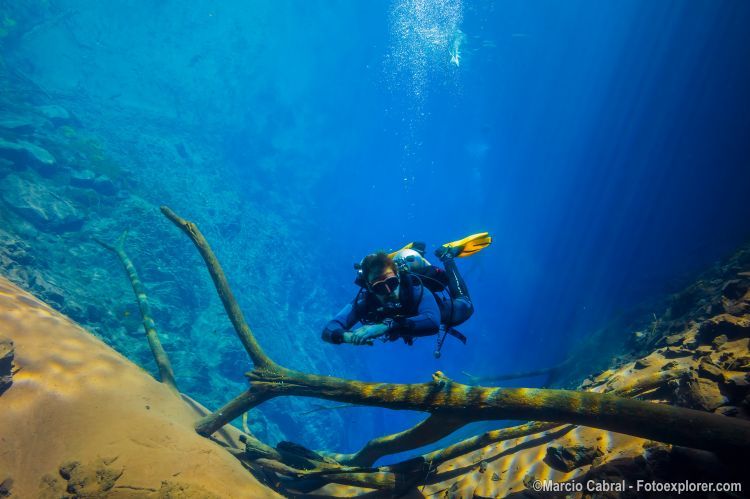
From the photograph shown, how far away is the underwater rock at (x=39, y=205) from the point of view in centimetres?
1220

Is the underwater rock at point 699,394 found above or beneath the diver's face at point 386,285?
beneath

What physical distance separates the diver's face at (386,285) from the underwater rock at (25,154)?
19.5m

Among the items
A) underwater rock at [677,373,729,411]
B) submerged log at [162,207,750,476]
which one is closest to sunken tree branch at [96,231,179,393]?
submerged log at [162,207,750,476]

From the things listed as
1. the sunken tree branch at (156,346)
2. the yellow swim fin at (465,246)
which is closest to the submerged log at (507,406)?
the sunken tree branch at (156,346)

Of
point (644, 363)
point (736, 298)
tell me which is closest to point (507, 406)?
point (644, 363)

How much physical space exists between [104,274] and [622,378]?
54.2ft

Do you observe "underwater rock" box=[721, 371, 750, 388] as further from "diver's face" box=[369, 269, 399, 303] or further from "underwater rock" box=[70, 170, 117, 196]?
"underwater rock" box=[70, 170, 117, 196]

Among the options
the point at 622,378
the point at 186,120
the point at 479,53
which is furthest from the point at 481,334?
the point at 622,378

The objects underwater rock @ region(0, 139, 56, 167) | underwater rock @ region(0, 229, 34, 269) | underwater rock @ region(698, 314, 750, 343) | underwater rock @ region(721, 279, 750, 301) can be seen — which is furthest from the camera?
underwater rock @ region(0, 139, 56, 167)

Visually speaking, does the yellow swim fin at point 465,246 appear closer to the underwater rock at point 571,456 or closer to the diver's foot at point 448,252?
the diver's foot at point 448,252

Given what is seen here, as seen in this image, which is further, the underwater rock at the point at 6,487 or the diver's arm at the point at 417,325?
the diver's arm at the point at 417,325

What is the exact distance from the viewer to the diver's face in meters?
3.42

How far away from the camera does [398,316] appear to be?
3365 millimetres

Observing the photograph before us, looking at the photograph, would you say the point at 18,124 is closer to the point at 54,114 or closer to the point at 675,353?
the point at 54,114
